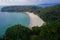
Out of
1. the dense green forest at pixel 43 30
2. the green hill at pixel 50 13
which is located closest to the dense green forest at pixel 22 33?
the dense green forest at pixel 43 30

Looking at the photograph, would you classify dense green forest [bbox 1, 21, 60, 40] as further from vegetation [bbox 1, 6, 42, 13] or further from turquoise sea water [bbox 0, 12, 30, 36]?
vegetation [bbox 1, 6, 42, 13]

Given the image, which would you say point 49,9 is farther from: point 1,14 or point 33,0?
point 1,14

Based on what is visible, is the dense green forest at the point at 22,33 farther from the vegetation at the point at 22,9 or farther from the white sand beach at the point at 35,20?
the vegetation at the point at 22,9

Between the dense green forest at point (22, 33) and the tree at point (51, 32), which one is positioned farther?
the dense green forest at point (22, 33)

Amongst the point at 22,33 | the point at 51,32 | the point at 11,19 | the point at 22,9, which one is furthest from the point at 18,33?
the point at 51,32

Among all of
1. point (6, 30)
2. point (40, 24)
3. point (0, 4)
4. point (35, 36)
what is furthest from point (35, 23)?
point (0, 4)

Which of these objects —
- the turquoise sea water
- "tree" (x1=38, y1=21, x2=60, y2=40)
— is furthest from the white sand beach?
"tree" (x1=38, y1=21, x2=60, y2=40)
